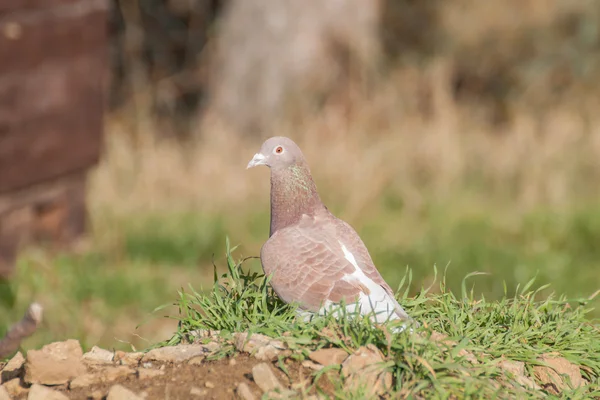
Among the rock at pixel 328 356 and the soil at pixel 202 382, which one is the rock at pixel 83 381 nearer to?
the soil at pixel 202 382

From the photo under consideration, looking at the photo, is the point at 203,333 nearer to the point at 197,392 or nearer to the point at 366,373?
the point at 197,392

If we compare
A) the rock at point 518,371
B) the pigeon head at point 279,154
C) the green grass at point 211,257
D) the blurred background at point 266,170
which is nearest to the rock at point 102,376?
the pigeon head at point 279,154

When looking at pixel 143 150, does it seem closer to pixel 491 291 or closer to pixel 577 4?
pixel 491 291

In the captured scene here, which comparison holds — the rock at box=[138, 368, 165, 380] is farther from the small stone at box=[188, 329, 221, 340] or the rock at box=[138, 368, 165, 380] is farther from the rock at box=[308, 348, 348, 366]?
the rock at box=[308, 348, 348, 366]

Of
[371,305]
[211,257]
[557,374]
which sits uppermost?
[371,305]

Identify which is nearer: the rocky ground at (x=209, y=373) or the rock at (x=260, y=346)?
the rocky ground at (x=209, y=373)

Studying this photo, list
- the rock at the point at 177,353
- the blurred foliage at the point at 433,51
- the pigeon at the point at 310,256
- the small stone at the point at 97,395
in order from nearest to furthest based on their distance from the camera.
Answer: the small stone at the point at 97,395 → the rock at the point at 177,353 → the pigeon at the point at 310,256 → the blurred foliage at the point at 433,51

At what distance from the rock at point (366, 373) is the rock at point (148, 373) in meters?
0.63

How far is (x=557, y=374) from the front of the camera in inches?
135

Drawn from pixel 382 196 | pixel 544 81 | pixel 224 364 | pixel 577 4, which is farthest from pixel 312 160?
pixel 577 4

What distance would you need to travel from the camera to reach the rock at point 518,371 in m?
3.24

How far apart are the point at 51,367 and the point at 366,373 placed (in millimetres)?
1047

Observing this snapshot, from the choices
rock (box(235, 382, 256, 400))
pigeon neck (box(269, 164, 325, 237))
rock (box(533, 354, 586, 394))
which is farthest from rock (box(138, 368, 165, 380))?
rock (box(533, 354, 586, 394))

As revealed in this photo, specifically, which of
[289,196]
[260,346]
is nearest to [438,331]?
[260,346]
